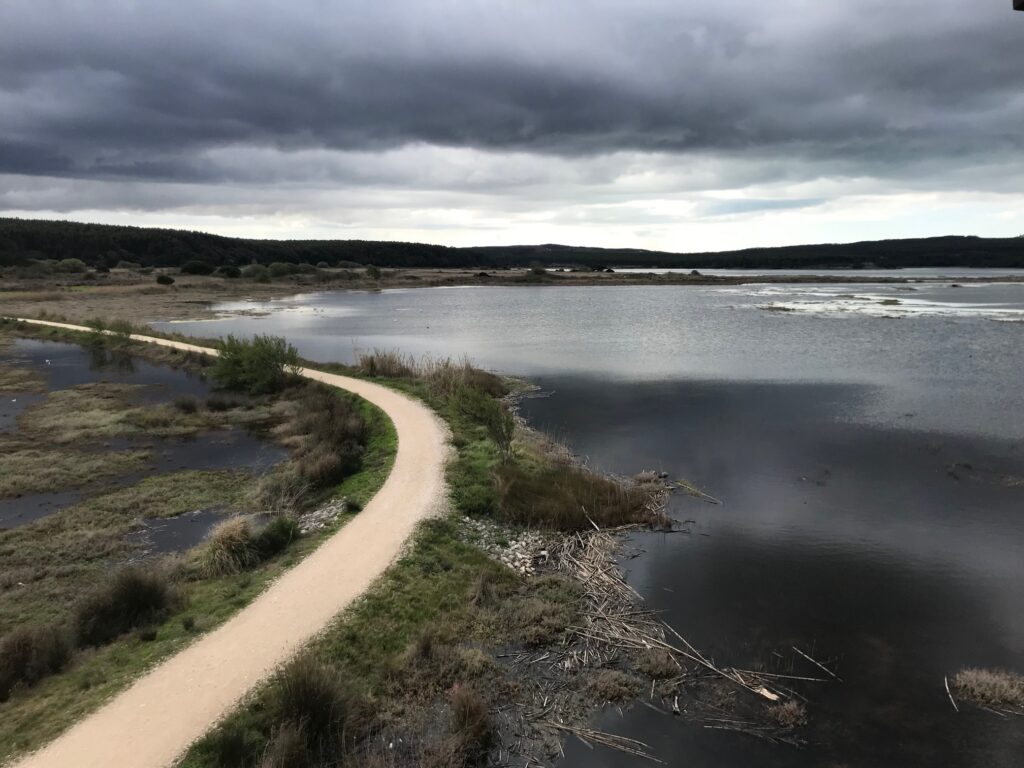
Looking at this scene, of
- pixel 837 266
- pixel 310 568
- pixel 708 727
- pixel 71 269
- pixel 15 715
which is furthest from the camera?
pixel 837 266

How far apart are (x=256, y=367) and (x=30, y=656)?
20.6 m

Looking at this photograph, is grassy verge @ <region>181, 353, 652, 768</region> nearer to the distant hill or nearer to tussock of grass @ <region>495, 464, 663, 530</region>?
tussock of grass @ <region>495, 464, 663, 530</region>

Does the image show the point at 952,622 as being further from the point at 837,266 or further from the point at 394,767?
the point at 837,266

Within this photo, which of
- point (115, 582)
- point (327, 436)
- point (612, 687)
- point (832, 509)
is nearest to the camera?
point (612, 687)

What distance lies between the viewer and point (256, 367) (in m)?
28.1

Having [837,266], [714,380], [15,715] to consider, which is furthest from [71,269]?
[837,266]

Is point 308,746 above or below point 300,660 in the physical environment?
below

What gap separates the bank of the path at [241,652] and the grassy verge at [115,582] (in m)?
0.33

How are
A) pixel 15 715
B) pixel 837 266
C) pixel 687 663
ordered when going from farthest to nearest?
pixel 837 266, pixel 687 663, pixel 15 715

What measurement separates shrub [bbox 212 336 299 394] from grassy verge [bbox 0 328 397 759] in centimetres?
776

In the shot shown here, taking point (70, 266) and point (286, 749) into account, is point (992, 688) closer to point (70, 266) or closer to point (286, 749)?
point (286, 749)

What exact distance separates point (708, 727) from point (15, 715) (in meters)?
8.39

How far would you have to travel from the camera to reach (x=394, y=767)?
22.9ft

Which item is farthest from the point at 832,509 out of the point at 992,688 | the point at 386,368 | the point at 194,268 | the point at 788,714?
the point at 194,268
